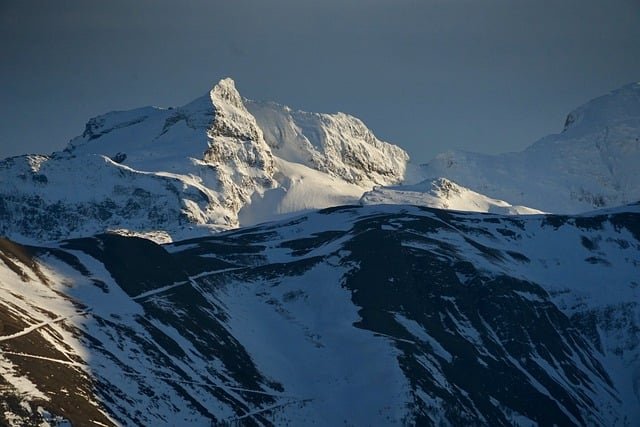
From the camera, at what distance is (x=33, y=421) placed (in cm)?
19975

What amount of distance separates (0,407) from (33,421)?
391 cm

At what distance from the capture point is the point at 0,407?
654ft
